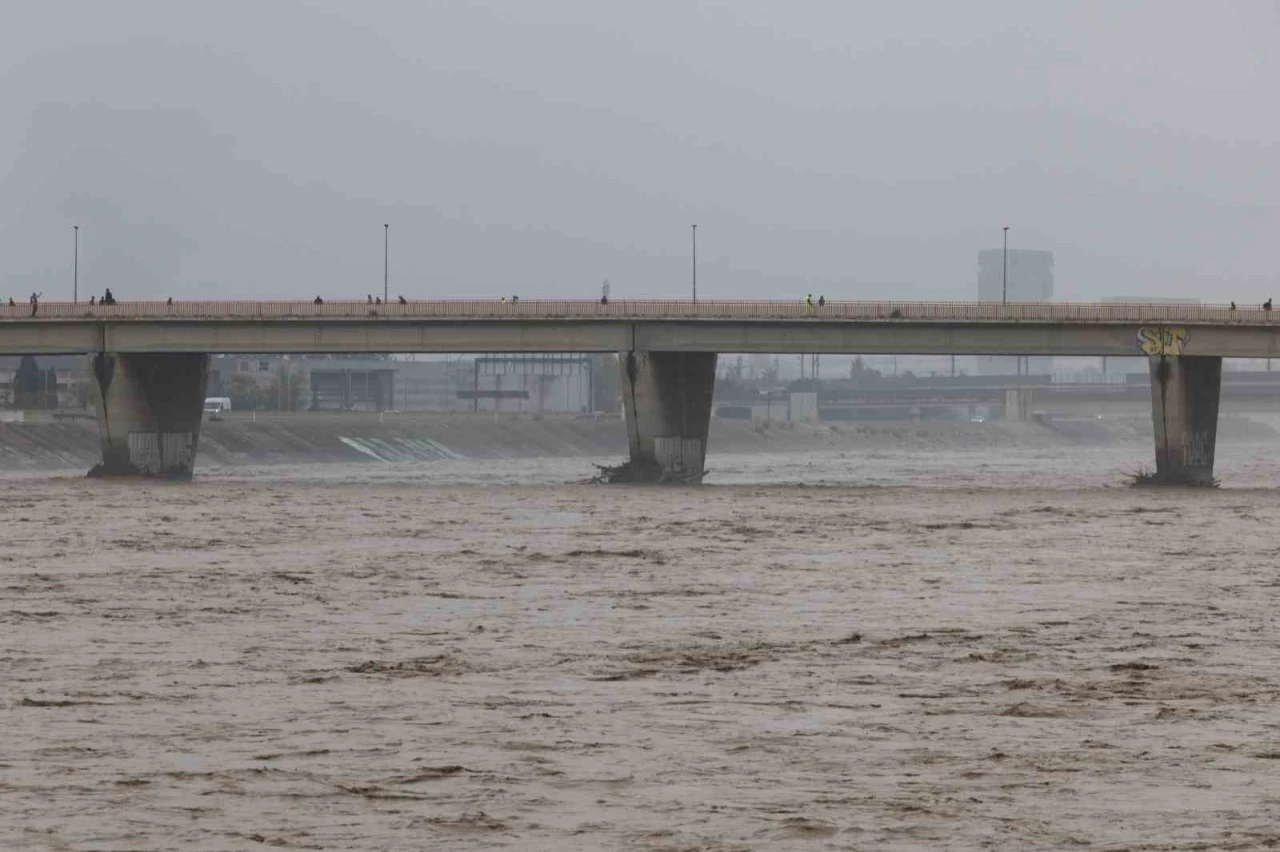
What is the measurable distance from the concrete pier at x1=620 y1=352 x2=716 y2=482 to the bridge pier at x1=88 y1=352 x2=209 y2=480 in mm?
26387

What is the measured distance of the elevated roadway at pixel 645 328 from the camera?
103 metres

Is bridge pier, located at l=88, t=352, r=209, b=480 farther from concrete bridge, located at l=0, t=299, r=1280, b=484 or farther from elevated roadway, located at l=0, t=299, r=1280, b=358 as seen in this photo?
elevated roadway, located at l=0, t=299, r=1280, b=358

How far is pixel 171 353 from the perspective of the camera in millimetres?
114000

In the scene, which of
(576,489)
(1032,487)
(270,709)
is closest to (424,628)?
(270,709)

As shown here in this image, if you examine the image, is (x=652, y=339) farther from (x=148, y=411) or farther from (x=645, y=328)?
(x=148, y=411)

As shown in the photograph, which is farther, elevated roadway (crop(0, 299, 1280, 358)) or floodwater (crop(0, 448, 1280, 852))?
elevated roadway (crop(0, 299, 1280, 358))

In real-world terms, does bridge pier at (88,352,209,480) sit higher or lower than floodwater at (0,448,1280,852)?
higher

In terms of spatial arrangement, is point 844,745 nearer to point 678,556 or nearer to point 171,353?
point 678,556

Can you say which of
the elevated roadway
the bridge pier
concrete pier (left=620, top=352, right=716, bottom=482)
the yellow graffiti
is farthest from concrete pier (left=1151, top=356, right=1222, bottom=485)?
the bridge pier

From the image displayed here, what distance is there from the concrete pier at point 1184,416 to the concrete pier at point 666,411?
2392 cm

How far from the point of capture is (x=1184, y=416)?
104125mm

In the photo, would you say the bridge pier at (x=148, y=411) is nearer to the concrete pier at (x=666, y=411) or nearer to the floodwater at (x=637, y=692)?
the concrete pier at (x=666, y=411)

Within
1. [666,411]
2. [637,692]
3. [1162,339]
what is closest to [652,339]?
[666,411]

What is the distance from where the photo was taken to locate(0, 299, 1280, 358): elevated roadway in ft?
339
